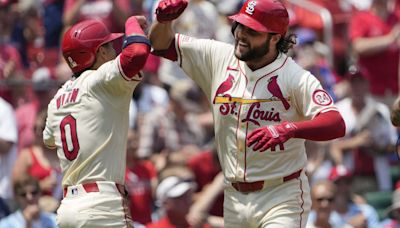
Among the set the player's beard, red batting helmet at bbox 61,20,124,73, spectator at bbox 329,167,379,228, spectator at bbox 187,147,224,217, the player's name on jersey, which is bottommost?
spectator at bbox 329,167,379,228

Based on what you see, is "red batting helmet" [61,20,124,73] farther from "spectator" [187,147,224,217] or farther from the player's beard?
"spectator" [187,147,224,217]

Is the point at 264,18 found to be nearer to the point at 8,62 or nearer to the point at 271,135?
the point at 271,135

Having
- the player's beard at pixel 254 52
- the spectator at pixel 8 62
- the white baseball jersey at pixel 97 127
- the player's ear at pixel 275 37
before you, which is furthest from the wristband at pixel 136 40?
the spectator at pixel 8 62

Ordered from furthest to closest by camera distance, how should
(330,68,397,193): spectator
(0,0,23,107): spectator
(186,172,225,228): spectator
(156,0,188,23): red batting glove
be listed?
(0,0,23,107): spectator < (330,68,397,193): spectator < (186,172,225,228): spectator < (156,0,188,23): red batting glove

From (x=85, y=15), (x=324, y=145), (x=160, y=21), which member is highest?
(x=160, y=21)

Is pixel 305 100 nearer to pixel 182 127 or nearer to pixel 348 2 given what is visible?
pixel 182 127

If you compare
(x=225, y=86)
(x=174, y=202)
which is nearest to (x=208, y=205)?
(x=174, y=202)

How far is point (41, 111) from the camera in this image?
12492 millimetres

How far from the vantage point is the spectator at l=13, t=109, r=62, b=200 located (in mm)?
11766

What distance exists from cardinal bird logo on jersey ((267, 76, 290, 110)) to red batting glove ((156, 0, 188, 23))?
80 centimetres

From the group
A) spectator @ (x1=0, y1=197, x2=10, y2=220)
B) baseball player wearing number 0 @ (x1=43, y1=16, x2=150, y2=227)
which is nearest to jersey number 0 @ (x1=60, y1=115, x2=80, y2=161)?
baseball player wearing number 0 @ (x1=43, y1=16, x2=150, y2=227)

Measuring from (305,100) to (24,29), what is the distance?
7.39 meters

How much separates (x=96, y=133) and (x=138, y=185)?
13.0ft

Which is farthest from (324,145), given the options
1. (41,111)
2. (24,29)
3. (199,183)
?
(24,29)
